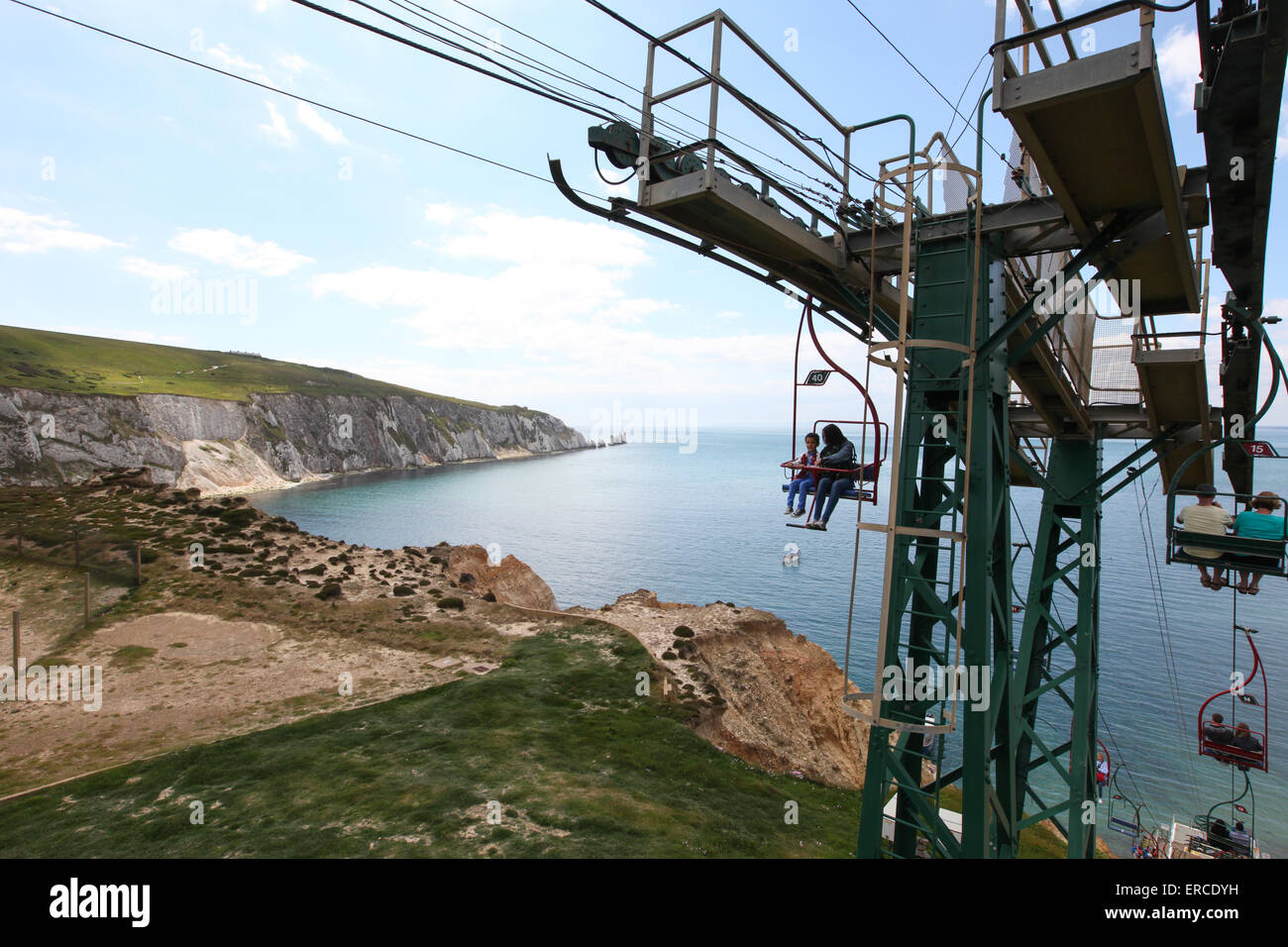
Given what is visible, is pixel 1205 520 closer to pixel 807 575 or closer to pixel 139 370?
pixel 807 575

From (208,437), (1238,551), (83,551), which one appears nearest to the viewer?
(1238,551)

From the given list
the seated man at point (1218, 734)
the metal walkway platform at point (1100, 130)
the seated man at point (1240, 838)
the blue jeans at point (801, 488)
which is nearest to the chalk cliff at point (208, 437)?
the blue jeans at point (801, 488)

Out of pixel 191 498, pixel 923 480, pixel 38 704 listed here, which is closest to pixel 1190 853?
pixel 923 480

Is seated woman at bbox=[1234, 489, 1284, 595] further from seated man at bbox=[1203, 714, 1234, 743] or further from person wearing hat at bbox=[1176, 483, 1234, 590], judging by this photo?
seated man at bbox=[1203, 714, 1234, 743]

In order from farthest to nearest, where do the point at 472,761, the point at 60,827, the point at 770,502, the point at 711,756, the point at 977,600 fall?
the point at 770,502
the point at 711,756
the point at 472,761
the point at 60,827
the point at 977,600

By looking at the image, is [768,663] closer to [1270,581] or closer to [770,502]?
[1270,581]

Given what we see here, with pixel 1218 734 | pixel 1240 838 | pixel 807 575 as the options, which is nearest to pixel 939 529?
pixel 1218 734
